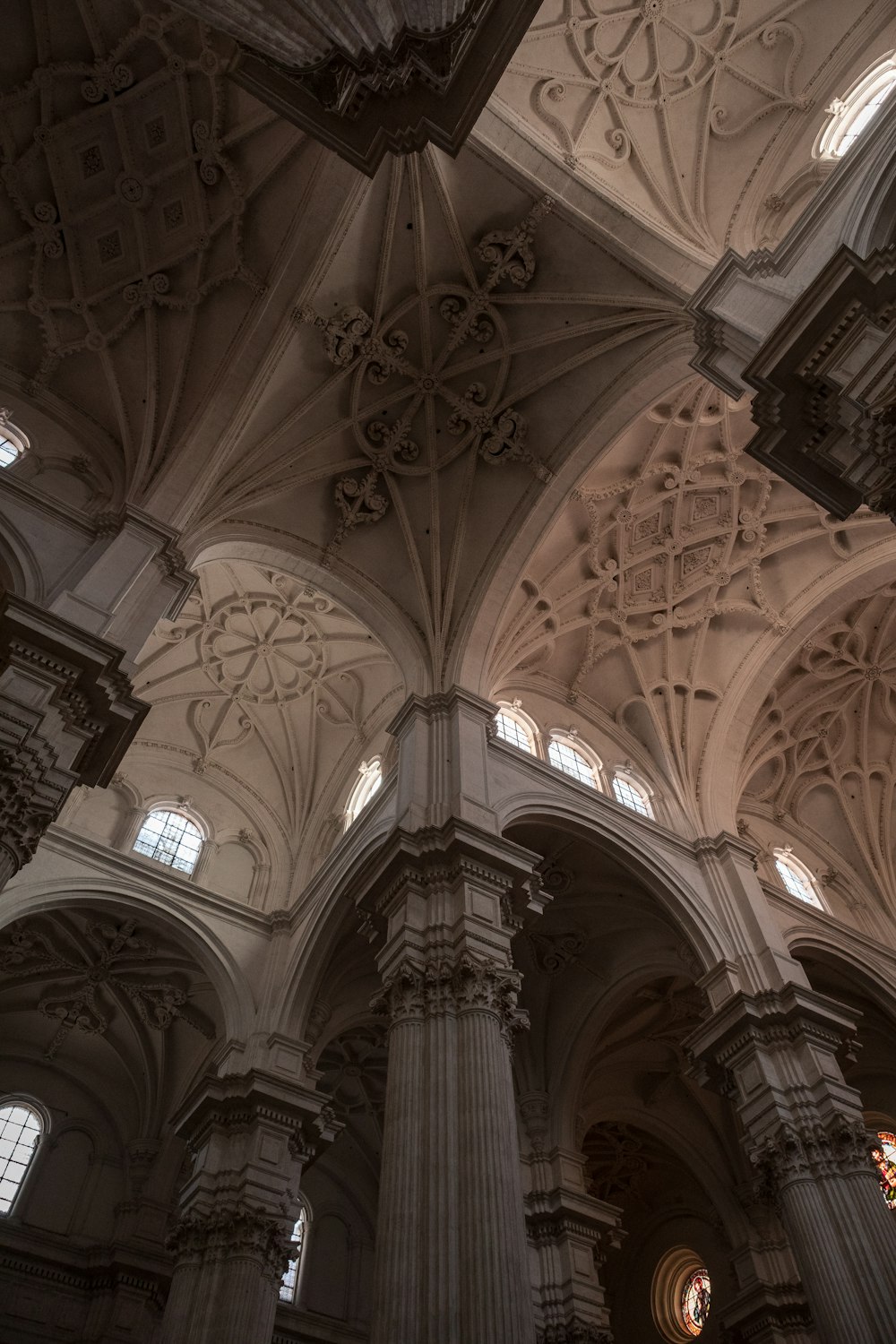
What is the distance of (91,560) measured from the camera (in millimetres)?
12195

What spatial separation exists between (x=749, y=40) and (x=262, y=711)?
14667 millimetres

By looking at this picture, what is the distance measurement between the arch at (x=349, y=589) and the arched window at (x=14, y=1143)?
11.0 metres

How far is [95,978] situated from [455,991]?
10767mm

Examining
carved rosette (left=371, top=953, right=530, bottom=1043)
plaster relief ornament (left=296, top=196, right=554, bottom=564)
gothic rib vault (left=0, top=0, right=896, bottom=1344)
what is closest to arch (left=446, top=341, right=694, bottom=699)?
gothic rib vault (left=0, top=0, right=896, bottom=1344)

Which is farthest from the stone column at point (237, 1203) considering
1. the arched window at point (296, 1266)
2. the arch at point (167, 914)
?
the arched window at point (296, 1266)

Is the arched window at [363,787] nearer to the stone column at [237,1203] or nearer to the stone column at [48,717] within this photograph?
the stone column at [237,1203]

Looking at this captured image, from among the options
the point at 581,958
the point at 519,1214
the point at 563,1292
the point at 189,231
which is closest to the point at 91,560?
the point at 189,231

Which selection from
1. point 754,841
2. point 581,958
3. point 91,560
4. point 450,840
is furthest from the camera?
point 754,841

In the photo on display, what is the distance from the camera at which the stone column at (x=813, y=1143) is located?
1031 centimetres

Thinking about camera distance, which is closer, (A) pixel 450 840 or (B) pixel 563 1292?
(A) pixel 450 840

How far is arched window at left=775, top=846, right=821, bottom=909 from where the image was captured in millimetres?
18766

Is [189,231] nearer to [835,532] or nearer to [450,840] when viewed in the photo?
[450,840]

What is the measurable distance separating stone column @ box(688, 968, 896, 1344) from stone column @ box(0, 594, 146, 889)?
29.7 ft

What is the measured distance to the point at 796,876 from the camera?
19234mm
